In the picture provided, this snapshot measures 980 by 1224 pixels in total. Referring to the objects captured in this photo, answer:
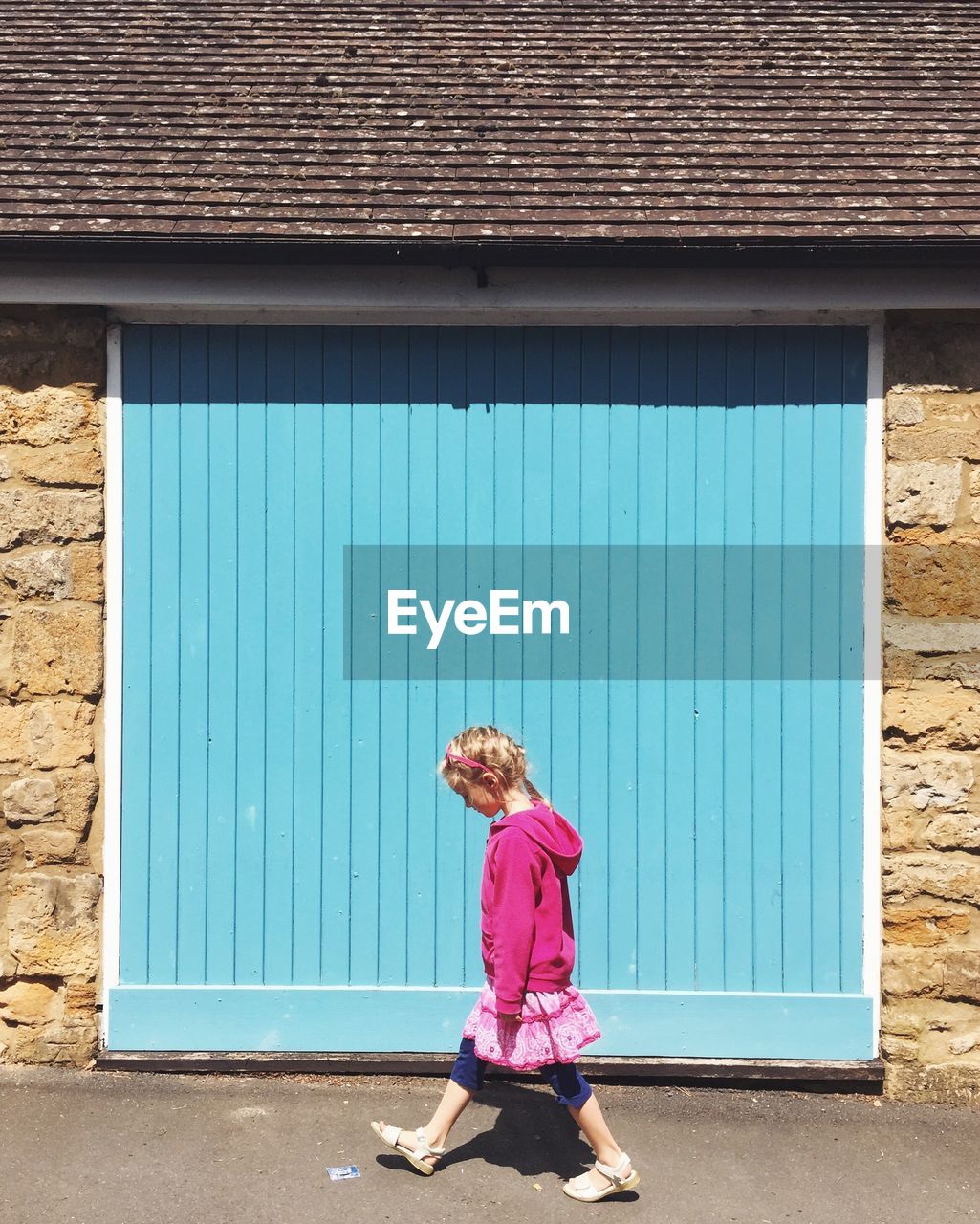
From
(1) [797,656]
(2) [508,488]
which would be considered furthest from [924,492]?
(2) [508,488]

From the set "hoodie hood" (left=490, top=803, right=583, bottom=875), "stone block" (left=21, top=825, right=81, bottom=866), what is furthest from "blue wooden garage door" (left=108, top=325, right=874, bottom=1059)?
"hoodie hood" (left=490, top=803, right=583, bottom=875)

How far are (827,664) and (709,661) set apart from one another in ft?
1.57

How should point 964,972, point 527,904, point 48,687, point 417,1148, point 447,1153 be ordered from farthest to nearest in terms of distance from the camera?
point 48,687 < point 964,972 < point 447,1153 < point 417,1148 < point 527,904

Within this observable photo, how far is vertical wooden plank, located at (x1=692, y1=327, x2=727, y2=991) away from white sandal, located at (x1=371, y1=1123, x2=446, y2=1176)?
4.49 feet

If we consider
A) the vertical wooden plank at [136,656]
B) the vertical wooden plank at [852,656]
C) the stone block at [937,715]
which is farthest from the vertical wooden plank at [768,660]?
the vertical wooden plank at [136,656]

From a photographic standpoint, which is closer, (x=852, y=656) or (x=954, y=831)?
→ (x=954, y=831)

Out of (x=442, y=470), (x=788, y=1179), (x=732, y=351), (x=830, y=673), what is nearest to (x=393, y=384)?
(x=442, y=470)

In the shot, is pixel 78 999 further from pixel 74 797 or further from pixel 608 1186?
pixel 608 1186

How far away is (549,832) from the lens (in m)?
3.57

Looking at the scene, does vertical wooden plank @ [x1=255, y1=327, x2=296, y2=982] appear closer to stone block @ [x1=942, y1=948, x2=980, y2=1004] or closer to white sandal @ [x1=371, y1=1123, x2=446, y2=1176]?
white sandal @ [x1=371, y1=1123, x2=446, y2=1176]

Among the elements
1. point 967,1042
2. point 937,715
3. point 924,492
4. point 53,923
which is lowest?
point 967,1042

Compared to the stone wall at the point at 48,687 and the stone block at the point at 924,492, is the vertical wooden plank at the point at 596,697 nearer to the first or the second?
the stone block at the point at 924,492

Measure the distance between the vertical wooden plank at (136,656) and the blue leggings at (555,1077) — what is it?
159 cm

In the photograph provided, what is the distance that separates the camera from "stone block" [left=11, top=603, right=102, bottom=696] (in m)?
4.49
